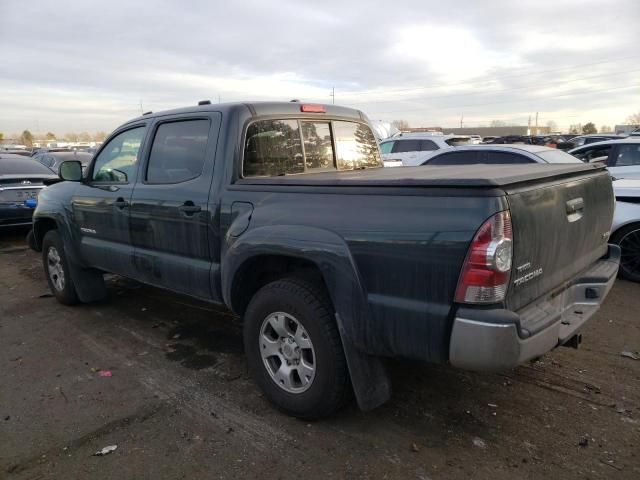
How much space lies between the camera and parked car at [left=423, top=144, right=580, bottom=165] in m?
7.57

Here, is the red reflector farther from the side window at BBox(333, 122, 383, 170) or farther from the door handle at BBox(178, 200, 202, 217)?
the door handle at BBox(178, 200, 202, 217)

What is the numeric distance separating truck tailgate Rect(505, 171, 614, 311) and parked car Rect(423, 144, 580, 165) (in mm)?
4468

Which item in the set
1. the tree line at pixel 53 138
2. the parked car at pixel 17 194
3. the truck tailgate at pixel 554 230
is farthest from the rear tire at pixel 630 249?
the tree line at pixel 53 138

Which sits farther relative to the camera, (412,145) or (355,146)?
(412,145)

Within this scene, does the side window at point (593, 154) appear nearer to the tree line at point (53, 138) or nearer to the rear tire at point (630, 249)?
the rear tire at point (630, 249)

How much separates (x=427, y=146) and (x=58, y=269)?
1042 centimetres

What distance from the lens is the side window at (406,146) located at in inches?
543

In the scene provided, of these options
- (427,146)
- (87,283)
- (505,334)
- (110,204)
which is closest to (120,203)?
(110,204)

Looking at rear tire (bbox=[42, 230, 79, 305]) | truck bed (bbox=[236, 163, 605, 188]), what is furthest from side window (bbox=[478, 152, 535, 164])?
rear tire (bbox=[42, 230, 79, 305])

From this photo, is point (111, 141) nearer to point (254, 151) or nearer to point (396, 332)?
point (254, 151)

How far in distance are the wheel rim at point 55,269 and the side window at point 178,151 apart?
2125 mm

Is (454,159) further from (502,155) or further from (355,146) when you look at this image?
(355,146)

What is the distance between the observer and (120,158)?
4582 mm

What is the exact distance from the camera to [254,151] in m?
3.57
